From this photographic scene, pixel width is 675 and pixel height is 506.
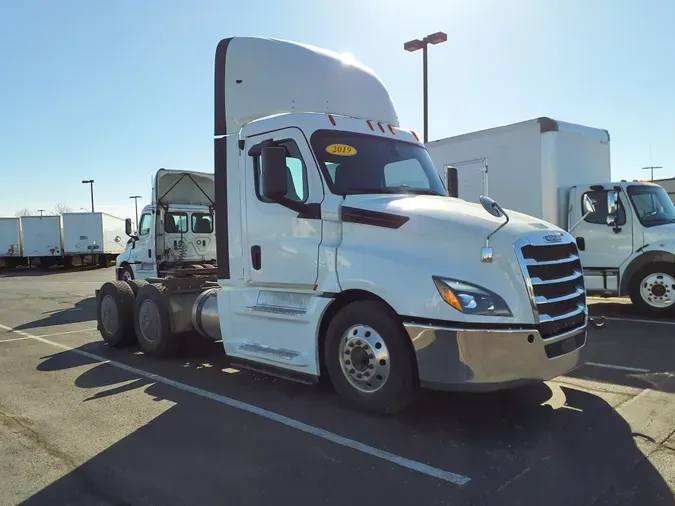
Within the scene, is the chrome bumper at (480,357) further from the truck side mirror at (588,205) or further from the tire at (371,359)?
the truck side mirror at (588,205)

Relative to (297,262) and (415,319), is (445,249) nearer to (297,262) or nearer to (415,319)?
(415,319)

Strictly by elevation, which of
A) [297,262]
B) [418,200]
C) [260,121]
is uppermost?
[260,121]

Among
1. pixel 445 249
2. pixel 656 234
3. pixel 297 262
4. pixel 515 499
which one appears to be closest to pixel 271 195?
pixel 297 262

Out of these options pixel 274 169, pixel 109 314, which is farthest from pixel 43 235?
pixel 274 169

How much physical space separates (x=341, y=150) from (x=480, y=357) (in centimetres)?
242

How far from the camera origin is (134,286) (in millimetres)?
8422

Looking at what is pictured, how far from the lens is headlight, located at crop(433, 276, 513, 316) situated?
4160 mm

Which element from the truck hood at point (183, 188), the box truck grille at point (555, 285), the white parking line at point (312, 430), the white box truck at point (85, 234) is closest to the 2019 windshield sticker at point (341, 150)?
the box truck grille at point (555, 285)

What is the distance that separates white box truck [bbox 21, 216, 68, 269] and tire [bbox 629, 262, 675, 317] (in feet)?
113

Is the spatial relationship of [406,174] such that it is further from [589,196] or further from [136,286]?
Answer: [589,196]

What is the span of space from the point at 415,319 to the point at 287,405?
1691 mm

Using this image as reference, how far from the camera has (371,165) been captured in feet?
18.1

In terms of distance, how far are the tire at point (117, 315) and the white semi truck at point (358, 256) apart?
1556 millimetres

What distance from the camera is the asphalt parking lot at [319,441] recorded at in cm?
349
